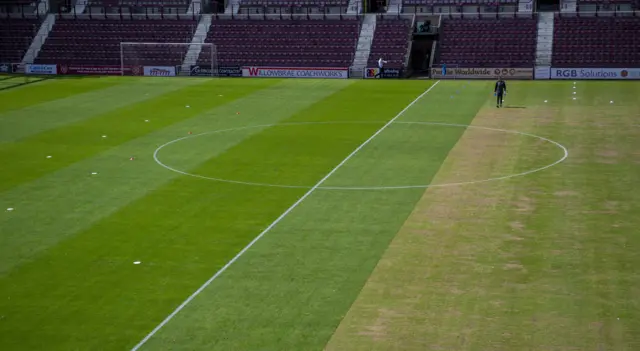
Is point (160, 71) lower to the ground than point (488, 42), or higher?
lower

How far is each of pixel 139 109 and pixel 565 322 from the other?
36.4 m

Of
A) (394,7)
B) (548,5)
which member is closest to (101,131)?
(394,7)

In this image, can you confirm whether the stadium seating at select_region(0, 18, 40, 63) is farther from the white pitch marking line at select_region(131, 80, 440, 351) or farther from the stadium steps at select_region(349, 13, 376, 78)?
the white pitch marking line at select_region(131, 80, 440, 351)

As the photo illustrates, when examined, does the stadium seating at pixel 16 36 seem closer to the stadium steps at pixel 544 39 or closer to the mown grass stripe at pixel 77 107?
the mown grass stripe at pixel 77 107

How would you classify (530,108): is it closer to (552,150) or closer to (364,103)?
(364,103)

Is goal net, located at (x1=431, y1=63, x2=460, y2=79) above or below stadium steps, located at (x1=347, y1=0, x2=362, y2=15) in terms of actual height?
below

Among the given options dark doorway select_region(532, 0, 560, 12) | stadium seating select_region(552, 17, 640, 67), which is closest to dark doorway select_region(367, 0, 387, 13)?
dark doorway select_region(532, 0, 560, 12)

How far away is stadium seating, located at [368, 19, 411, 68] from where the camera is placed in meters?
73.8

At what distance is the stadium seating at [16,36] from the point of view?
3189 inches

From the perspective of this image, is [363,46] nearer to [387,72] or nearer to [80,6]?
[387,72]

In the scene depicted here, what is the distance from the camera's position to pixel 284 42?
7744 cm

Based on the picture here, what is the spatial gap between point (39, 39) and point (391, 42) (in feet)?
104

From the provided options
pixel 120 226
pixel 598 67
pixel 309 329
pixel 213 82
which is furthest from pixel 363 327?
pixel 598 67

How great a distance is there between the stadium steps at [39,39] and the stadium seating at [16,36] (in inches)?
16.4
